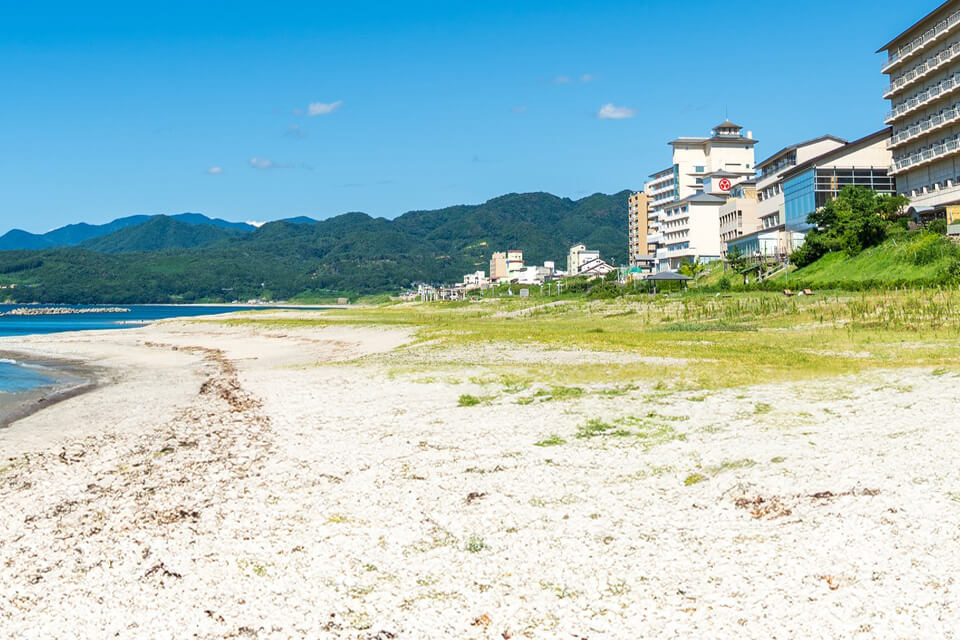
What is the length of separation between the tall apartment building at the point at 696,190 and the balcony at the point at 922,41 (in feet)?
158

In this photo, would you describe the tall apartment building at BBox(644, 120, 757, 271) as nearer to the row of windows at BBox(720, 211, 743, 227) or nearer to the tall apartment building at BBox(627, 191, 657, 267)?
the tall apartment building at BBox(627, 191, 657, 267)

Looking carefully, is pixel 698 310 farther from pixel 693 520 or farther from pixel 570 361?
pixel 693 520

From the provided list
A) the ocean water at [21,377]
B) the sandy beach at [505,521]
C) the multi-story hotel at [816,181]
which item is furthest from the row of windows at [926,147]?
the ocean water at [21,377]

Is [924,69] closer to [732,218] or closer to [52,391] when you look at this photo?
[732,218]

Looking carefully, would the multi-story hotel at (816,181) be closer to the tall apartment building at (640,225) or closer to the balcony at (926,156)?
the balcony at (926,156)

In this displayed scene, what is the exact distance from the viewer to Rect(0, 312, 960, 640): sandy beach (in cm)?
664

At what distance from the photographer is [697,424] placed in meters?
14.1

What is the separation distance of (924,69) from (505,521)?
7608 centimetres

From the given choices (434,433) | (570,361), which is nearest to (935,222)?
(570,361)

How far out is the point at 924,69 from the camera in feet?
226

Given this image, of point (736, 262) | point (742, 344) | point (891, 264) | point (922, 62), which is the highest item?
point (922, 62)

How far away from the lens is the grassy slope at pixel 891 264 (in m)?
47.3

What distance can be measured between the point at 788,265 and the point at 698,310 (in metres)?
26.9

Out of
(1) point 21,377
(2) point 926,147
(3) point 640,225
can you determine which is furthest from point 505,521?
(3) point 640,225
